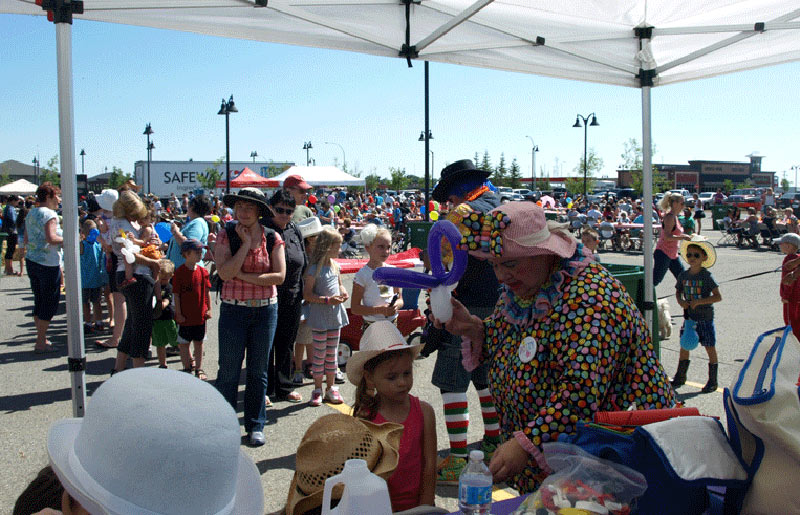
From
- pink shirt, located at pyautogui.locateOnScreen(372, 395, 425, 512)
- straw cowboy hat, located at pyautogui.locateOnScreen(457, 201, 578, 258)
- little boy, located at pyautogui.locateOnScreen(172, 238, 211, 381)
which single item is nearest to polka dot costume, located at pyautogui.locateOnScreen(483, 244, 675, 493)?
straw cowboy hat, located at pyautogui.locateOnScreen(457, 201, 578, 258)

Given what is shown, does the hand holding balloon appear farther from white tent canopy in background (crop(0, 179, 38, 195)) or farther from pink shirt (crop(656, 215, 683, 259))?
white tent canopy in background (crop(0, 179, 38, 195))

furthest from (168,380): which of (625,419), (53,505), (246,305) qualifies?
(246,305)

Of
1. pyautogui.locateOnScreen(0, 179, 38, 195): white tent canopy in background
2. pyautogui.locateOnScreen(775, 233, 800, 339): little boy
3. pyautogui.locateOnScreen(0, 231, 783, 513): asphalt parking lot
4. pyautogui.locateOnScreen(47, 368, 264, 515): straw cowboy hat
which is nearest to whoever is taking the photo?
pyautogui.locateOnScreen(47, 368, 264, 515): straw cowboy hat

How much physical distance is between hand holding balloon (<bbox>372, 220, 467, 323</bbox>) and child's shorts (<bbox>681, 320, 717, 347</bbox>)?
3801 mm

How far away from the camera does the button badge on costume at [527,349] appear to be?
2.23 meters

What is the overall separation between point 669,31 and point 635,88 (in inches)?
22.7

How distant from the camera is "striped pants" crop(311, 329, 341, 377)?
18.1 feet

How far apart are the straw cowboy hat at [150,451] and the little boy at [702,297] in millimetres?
5451

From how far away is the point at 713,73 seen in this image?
16.5 ft

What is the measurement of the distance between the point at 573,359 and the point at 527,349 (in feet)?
0.64

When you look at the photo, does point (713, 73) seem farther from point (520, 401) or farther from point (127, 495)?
point (127, 495)

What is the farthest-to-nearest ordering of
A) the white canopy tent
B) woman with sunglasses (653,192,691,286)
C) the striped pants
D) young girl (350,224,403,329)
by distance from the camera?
woman with sunglasses (653,192,691,286) → the striped pants → young girl (350,224,403,329) → the white canopy tent

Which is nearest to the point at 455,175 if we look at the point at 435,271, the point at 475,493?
the point at 435,271

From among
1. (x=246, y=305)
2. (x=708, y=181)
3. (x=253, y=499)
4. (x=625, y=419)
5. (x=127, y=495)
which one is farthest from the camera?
(x=708, y=181)
